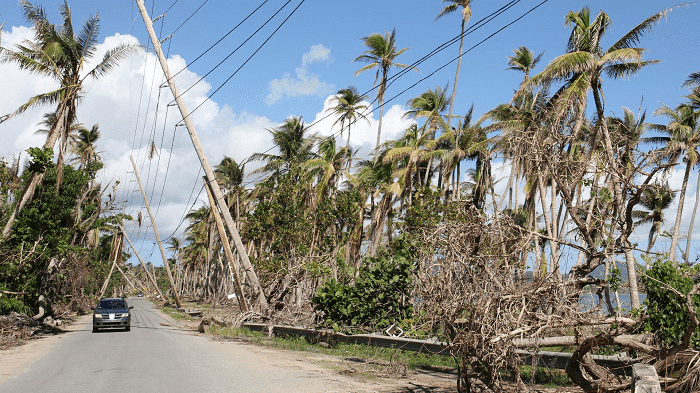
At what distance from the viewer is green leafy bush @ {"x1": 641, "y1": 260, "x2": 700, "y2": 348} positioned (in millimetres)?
6660

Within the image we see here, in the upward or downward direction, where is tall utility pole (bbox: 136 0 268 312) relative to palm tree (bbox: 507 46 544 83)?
downward

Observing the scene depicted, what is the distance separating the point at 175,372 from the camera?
10836 mm

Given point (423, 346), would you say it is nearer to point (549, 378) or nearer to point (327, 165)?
point (549, 378)

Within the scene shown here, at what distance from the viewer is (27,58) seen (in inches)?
765

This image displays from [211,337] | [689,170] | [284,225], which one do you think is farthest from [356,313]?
[689,170]

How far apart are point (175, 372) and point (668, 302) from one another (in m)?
9.15

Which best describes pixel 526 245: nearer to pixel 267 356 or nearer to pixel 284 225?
pixel 267 356

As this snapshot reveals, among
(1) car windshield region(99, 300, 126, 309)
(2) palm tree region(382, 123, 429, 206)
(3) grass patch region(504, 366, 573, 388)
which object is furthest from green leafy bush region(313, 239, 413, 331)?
(1) car windshield region(99, 300, 126, 309)

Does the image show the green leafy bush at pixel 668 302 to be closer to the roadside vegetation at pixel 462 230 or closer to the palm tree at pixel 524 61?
the roadside vegetation at pixel 462 230

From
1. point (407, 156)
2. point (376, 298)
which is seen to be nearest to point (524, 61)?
point (407, 156)

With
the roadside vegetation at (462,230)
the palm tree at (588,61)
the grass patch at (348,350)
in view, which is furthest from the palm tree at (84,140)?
the palm tree at (588,61)

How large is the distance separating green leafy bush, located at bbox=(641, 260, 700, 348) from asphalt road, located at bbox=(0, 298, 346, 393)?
16.3 ft

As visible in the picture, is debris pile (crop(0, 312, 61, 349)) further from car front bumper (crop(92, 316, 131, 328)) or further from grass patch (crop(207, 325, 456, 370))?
grass patch (crop(207, 325, 456, 370))

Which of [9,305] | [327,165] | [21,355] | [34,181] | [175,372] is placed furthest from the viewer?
[327,165]
